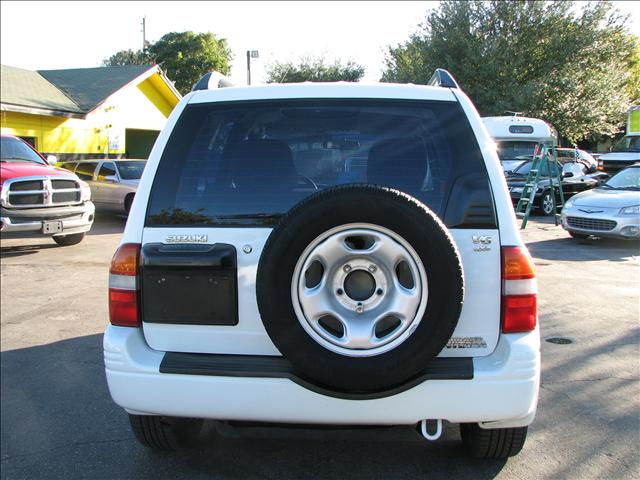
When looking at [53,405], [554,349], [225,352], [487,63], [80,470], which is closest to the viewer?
[225,352]

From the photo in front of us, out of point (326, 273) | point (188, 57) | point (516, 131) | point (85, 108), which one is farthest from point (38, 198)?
point (188, 57)

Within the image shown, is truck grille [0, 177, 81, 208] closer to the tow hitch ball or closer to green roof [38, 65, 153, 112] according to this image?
the tow hitch ball

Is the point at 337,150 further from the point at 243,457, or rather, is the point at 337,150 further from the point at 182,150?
the point at 243,457

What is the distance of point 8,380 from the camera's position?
441cm

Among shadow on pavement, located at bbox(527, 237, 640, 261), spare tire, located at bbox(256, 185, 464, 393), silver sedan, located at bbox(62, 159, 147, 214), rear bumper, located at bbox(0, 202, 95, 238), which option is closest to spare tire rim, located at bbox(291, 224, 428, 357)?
spare tire, located at bbox(256, 185, 464, 393)

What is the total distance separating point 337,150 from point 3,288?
625 centimetres

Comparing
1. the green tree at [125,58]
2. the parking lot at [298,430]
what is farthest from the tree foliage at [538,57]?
the green tree at [125,58]

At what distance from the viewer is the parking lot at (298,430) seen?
3105 millimetres

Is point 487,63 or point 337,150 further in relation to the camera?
point 487,63

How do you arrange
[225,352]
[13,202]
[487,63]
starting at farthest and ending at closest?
[487,63], [13,202], [225,352]

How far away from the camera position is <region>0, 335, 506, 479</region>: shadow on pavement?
10.1 ft

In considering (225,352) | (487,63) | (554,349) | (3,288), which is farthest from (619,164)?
(225,352)

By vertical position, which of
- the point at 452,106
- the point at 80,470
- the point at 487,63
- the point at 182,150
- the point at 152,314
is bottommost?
the point at 80,470

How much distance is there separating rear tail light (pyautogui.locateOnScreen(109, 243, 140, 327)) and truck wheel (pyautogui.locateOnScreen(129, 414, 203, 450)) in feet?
1.94
